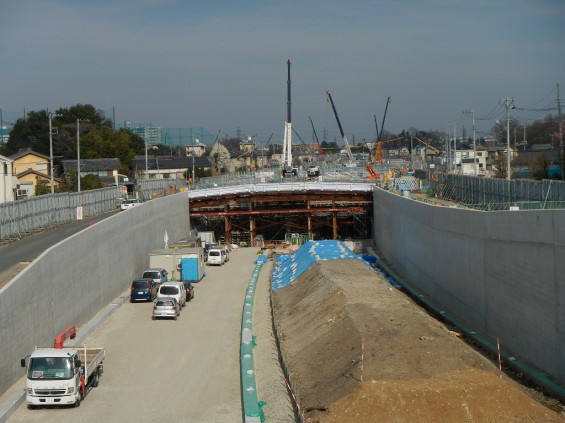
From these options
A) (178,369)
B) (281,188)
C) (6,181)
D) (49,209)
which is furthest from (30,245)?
(281,188)

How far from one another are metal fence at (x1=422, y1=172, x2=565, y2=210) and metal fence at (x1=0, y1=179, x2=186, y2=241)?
22113 mm

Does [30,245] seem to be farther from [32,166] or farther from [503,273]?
[32,166]

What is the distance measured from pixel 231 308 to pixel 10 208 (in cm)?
1217

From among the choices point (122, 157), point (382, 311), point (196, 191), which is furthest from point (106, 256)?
point (122, 157)

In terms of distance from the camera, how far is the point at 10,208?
37375 mm

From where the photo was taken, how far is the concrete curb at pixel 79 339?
60.8 ft

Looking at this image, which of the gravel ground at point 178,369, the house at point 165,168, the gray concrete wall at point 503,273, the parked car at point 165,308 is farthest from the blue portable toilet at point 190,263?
the house at point 165,168

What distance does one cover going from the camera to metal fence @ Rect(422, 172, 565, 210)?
26.7m

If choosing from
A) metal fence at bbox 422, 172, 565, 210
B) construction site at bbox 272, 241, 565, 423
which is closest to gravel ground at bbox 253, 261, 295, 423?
construction site at bbox 272, 241, 565, 423

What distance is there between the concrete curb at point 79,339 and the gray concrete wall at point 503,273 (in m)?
13.3

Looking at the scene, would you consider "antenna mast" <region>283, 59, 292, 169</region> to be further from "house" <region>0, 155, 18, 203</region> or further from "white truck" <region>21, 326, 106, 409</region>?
"white truck" <region>21, 326, 106, 409</region>

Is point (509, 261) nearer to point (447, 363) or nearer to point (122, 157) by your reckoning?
point (447, 363)

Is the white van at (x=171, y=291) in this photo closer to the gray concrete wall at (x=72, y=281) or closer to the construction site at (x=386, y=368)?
the gray concrete wall at (x=72, y=281)

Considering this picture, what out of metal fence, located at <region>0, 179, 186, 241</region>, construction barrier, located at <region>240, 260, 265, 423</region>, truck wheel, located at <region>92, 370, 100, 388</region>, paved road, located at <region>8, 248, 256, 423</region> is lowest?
paved road, located at <region>8, 248, 256, 423</region>
